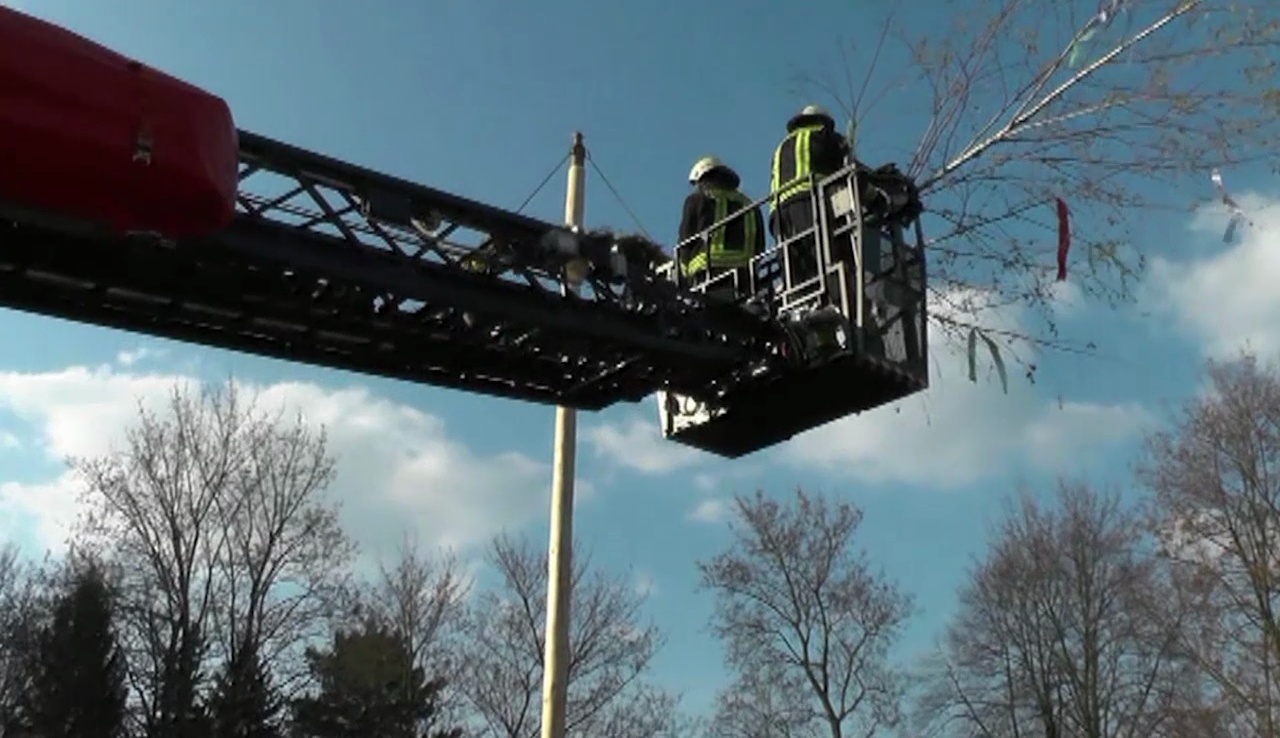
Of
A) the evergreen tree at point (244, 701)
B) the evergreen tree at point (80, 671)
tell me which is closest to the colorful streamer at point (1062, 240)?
the evergreen tree at point (244, 701)

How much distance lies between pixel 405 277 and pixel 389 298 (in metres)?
0.29

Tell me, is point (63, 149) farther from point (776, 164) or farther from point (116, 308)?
point (776, 164)

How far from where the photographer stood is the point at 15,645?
42469 millimetres

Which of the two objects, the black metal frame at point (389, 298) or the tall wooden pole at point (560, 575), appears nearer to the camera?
the black metal frame at point (389, 298)


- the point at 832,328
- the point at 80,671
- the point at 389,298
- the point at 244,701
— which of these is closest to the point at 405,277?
the point at 389,298

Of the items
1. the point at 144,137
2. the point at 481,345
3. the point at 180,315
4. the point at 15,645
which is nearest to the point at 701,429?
the point at 481,345

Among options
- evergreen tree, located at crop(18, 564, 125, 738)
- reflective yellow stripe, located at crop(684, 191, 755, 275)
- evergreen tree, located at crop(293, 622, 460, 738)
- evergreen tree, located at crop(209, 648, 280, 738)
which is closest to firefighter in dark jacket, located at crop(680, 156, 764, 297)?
reflective yellow stripe, located at crop(684, 191, 755, 275)

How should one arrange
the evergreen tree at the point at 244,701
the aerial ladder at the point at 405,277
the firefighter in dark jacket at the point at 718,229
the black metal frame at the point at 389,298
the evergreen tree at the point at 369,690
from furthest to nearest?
1. the evergreen tree at the point at 369,690
2. the evergreen tree at the point at 244,701
3. the firefighter in dark jacket at the point at 718,229
4. the black metal frame at the point at 389,298
5. the aerial ladder at the point at 405,277

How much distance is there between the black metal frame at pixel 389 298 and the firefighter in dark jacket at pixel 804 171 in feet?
2.20

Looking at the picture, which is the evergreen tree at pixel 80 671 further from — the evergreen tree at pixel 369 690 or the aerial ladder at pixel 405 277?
the aerial ladder at pixel 405 277

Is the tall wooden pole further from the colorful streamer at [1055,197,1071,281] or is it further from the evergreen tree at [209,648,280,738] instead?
the evergreen tree at [209,648,280,738]

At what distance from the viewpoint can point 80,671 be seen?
3562cm

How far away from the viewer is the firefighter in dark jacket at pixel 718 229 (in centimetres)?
945

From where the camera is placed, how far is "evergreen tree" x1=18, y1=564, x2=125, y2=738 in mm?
35406
